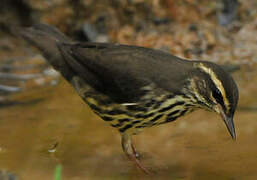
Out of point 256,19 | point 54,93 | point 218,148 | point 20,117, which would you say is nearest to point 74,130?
point 20,117

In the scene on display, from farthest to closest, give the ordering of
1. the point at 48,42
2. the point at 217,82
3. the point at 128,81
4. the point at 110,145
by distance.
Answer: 1. the point at 48,42
2. the point at 110,145
3. the point at 128,81
4. the point at 217,82

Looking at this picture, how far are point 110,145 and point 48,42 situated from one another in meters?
1.24

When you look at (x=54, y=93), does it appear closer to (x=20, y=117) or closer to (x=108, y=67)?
(x=20, y=117)

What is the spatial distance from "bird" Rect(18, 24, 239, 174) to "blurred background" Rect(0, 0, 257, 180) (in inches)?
15.3

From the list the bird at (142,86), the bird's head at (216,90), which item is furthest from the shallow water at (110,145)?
the bird's head at (216,90)

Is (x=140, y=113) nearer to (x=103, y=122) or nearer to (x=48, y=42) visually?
(x=103, y=122)

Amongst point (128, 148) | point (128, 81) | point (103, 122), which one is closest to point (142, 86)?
point (128, 81)

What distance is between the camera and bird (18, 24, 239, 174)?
426 centimetres

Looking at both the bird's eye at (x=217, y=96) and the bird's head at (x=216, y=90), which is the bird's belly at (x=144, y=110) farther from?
the bird's eye at (x=217, y=96)

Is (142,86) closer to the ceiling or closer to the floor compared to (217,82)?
closer to the floor

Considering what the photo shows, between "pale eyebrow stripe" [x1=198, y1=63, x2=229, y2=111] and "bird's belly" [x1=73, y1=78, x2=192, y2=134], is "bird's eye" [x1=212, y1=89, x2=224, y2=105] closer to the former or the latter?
"pale eyebrow stripe" [x1=198, y1=63, x2=229, y2=111]

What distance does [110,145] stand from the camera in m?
5.12

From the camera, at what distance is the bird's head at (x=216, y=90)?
4.06m

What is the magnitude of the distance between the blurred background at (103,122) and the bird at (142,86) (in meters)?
0.39
